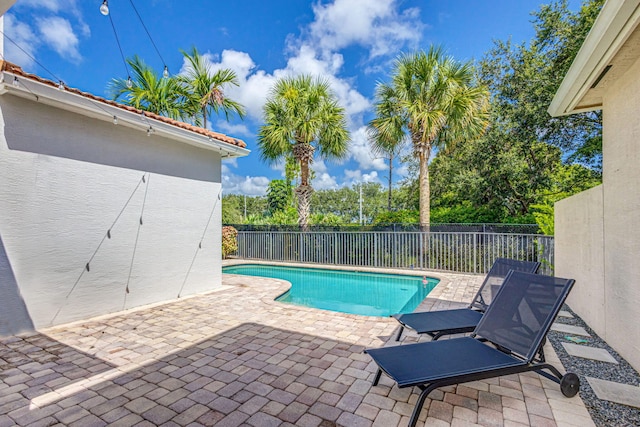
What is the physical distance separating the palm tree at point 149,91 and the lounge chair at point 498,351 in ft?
41.7

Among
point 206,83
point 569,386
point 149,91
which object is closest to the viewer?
point 569,386

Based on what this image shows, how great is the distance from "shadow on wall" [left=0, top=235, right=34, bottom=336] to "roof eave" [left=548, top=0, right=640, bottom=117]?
8.27m

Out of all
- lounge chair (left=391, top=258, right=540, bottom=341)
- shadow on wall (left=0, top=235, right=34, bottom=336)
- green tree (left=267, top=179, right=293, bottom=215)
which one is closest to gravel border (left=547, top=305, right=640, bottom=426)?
lounge chair (left=391, top=258, right=540, bottom=341)

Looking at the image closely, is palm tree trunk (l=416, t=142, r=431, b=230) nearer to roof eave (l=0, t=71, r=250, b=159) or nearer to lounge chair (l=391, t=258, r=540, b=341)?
lounge chair (l=391, t=258, r=540, b=341)

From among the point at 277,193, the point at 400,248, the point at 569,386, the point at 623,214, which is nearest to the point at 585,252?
the point at 623,214

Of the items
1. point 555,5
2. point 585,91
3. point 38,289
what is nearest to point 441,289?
point 585,91

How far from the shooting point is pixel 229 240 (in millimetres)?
15016

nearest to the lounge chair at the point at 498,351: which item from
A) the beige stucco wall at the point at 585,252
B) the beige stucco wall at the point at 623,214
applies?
the beige stucco wall at the point at 623,214

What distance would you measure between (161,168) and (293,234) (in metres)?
7.94

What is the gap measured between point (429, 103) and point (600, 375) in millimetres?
9763

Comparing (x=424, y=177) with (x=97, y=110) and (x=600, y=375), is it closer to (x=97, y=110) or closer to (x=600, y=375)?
(x=600, y=375)

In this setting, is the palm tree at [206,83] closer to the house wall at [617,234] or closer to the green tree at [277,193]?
the house wall at [617,234]

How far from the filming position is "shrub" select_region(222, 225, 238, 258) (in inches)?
586

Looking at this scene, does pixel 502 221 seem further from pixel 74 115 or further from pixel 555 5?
pixel 74 115
